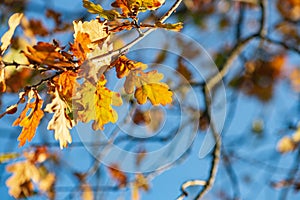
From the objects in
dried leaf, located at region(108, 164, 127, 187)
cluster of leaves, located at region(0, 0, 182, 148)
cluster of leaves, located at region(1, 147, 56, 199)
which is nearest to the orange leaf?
cluster of leaves, located at region(0, 0, 182, 148)

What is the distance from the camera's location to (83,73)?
1.14 meters

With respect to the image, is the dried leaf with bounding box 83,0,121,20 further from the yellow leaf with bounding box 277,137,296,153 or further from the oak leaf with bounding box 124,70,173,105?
the yellow leaf with bounding box 277,137,296,153

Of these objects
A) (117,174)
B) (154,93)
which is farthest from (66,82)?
(117,174)

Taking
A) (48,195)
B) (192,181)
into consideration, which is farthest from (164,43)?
(192,181)

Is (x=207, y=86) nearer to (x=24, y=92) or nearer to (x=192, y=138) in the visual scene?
(x=192, y=138)

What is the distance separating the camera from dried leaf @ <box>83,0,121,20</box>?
1.16m

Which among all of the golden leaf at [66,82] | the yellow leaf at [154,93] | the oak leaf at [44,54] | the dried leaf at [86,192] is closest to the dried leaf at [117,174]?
the dried leaf at [86,192]

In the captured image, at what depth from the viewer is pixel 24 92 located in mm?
1163

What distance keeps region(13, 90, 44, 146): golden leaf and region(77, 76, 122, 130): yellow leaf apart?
0.10 metres

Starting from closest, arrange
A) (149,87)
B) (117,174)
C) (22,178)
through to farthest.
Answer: (149,87) < (22,178) < (117,174)

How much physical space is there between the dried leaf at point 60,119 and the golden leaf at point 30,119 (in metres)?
0.03

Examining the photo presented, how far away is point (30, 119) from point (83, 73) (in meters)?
0.19

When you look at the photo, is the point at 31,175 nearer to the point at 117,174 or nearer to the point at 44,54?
the point at 117,174

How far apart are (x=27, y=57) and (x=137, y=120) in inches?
76.9
